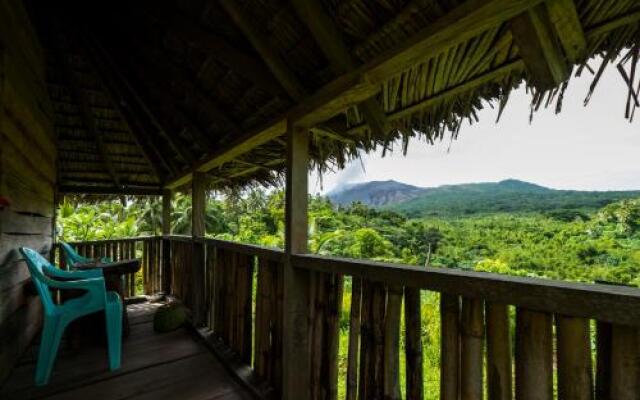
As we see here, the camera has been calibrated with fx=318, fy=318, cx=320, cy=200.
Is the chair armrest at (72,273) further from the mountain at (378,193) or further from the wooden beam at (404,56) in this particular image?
the mountain at (378,193)

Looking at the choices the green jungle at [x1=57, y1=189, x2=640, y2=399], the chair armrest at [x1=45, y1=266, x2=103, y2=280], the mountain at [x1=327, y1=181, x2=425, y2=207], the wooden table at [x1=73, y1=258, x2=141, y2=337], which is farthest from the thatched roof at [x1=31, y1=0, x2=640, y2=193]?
the mountain at [x1=327, y1=181, x2=425, y2=207]

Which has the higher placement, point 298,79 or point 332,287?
point 298,79

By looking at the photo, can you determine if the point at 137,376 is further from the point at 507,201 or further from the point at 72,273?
the point at 507,201

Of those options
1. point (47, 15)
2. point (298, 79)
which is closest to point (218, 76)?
point (298, 79)

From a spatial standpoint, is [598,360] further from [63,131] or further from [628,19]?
[63,131]

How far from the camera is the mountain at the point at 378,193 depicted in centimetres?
5231

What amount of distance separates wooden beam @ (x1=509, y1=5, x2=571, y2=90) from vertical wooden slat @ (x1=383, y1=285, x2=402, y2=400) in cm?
110

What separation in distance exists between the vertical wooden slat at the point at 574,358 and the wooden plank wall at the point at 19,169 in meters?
3.21

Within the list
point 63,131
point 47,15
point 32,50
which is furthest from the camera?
point 63,131

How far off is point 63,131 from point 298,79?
472cm

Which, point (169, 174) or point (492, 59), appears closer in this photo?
point (492, 59)

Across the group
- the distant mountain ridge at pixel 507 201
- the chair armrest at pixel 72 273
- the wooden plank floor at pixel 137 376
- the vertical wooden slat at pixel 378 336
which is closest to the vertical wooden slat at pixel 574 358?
the vertical wooden slat at pixel 378 336

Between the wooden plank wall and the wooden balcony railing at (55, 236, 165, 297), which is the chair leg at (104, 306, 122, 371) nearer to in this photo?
the wooden plank wall

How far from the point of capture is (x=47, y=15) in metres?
3.56
